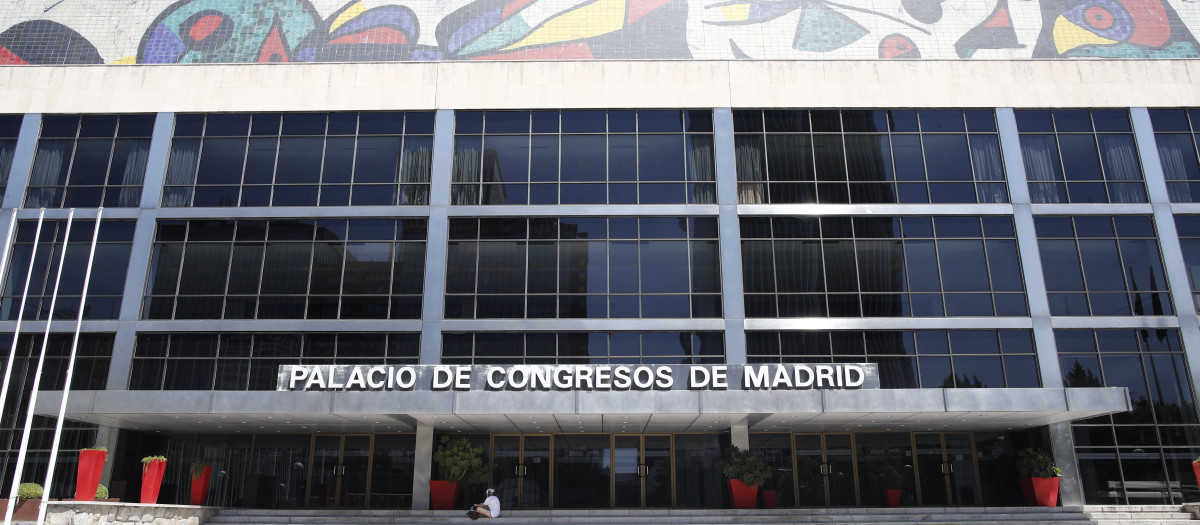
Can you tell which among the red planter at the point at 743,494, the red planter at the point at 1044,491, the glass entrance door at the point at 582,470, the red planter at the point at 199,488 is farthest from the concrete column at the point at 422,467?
the red planter at the point at 1044,491

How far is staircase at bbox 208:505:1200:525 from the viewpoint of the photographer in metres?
27.9

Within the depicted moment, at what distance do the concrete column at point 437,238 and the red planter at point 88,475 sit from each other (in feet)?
36.0

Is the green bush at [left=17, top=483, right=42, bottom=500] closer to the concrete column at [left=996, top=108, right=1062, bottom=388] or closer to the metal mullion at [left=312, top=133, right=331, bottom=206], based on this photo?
the metal mullion at [left=312, top=133, right=331, bottom=206]

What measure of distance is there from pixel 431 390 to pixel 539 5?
19.8 meters

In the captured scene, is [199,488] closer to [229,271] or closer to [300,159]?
[229,271]

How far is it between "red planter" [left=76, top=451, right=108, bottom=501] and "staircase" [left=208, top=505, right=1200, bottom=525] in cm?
418

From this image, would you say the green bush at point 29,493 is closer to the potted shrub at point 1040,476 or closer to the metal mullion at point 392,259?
the metal mullion at point 392,259

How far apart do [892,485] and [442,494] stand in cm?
1695

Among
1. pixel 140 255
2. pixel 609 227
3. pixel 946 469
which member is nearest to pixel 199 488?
pixel 140 255

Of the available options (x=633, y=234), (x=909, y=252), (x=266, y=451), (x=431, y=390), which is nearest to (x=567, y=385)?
(x=431, y=390)

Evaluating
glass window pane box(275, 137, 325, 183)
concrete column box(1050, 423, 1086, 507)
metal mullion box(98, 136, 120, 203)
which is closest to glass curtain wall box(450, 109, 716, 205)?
glass window pane box(275, 137, 325, 183)

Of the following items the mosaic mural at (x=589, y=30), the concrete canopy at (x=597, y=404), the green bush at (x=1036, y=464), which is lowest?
the green bush at (x=1036, y=464)

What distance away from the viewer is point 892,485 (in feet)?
107

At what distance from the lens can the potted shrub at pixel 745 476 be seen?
98.4ft
